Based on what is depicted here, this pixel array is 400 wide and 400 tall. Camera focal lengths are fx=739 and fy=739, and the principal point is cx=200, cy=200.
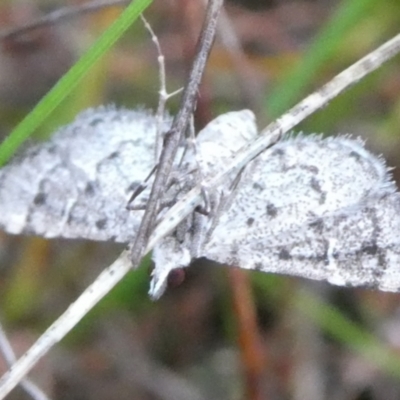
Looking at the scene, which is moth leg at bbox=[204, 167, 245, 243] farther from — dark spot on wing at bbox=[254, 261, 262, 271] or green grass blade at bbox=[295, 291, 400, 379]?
green grass blade at bbox=[295, 291, 400, 379]

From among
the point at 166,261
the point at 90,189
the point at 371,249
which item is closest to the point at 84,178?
the point at 90,189

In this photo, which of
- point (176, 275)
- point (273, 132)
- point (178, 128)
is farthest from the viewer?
point (176, 275)

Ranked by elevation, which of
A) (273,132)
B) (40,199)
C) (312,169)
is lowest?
(40,199)

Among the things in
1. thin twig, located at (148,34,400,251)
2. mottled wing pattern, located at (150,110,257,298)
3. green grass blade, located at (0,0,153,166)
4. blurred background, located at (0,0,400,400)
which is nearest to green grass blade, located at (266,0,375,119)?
blurred background, located at (0,0,400,400)

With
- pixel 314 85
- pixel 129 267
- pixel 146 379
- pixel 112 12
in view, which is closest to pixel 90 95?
pixel 112 12

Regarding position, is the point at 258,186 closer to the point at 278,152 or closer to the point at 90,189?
the point at 278,152

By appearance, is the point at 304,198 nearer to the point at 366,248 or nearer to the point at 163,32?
the point at 366,248

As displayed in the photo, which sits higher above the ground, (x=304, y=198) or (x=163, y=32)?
(x=163, y=32)
